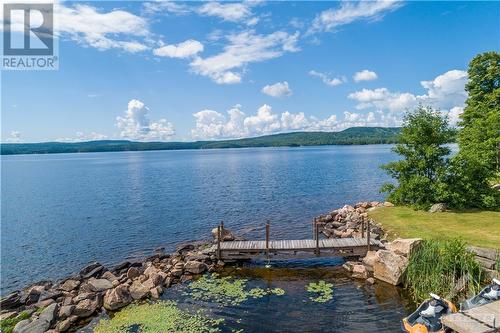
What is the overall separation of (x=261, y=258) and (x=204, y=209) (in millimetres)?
23720

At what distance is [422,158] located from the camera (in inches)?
1411

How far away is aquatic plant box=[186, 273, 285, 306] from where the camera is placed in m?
20.6

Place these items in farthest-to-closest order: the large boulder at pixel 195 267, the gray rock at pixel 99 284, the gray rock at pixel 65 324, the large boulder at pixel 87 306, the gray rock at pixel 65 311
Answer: the large boulder at pixel 195 267 → the gray rock at pixel 99 284 → the large boulder at pixel 87 306 → the gray rock at pixel 65 311 → the gray rock at pixel 65 324

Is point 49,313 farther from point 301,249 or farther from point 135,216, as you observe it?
point 135,216

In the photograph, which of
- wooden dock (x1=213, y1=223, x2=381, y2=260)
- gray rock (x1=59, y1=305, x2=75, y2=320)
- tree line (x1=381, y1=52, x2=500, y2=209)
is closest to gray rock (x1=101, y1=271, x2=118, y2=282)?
gray rock (x1=59, y1=305, x2=75, y2=320)

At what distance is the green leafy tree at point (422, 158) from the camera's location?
A: 34750mm

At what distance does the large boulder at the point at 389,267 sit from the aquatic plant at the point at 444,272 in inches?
27.3

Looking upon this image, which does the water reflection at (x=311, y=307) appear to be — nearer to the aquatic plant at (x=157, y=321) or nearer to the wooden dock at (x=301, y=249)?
the aquatic plant at (x=157, y=321)

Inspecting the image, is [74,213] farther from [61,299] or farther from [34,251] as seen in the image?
[61,299]

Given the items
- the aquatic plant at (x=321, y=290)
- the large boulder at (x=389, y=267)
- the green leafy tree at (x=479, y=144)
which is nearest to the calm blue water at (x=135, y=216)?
the aquatic plant at (x=321, y=290)

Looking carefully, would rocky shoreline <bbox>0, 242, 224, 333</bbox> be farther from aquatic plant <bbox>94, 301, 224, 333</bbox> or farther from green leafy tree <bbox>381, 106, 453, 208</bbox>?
green leafy tree <bbox>381, 106, 453, 208</bbox>

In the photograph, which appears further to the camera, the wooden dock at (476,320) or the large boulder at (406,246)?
the large boulder at (406,246)

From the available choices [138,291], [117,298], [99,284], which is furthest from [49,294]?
[138,291]

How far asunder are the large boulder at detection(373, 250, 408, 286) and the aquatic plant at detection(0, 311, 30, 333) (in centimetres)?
2153
